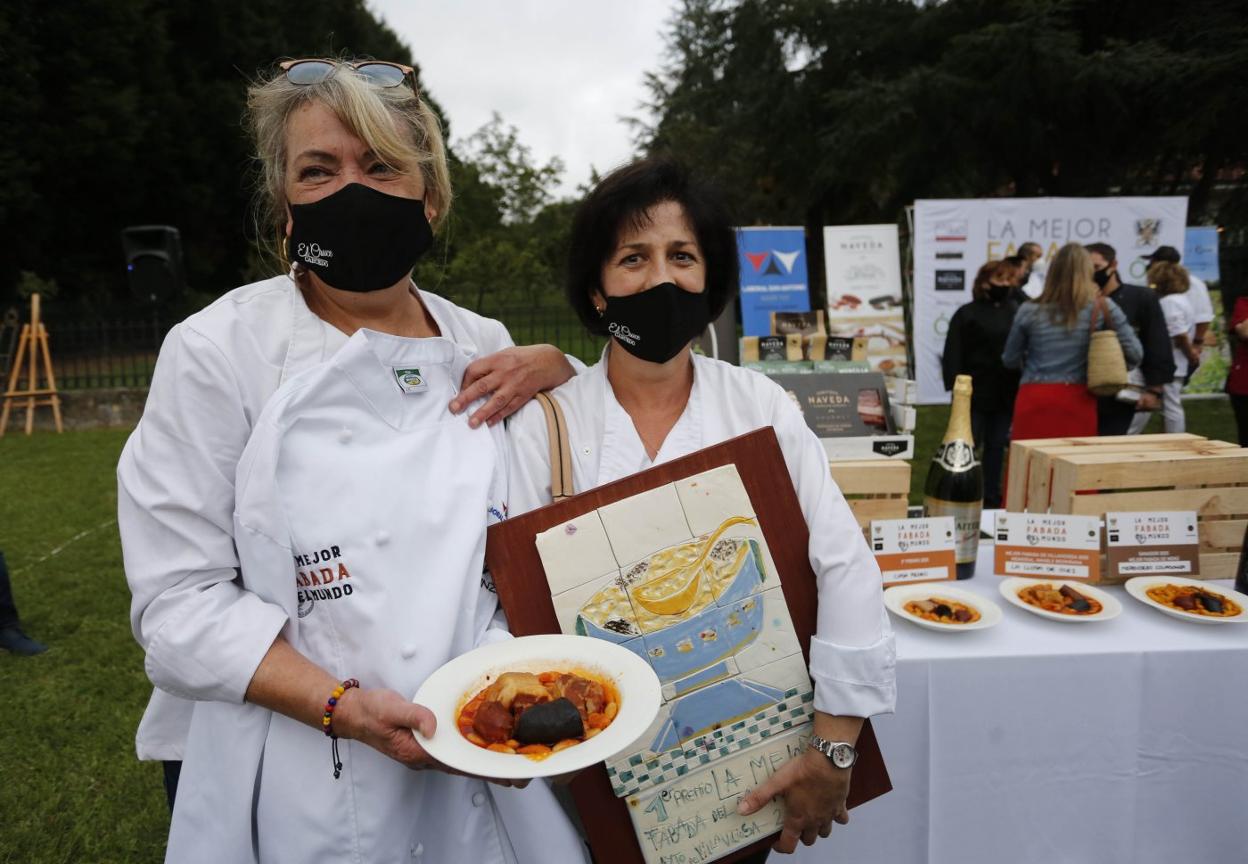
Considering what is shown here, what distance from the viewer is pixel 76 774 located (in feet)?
10.2

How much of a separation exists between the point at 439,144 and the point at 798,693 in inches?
49.9

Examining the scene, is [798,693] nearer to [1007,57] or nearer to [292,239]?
[292,239]

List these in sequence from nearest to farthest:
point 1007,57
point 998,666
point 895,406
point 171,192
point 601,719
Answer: point 601,719
point 998,666
point 895,406
point 1007,57
point 171,192

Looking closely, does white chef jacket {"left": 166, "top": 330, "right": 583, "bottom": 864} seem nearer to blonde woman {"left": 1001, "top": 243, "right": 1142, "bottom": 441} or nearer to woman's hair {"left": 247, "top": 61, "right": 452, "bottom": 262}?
woman's hair {"left": 247, "top": 61, "right": 452, "bottom": 262}

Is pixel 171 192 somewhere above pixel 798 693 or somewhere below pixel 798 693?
above

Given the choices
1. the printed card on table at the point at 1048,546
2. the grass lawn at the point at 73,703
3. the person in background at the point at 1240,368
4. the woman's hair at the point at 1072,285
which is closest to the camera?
the printed card on table at the point at 1048,546

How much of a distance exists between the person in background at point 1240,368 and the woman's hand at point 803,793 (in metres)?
6.18

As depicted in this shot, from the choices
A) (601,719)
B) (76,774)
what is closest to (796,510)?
(601,719)

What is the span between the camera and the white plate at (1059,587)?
193 centimetres

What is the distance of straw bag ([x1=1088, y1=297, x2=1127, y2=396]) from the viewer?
14.8 ft

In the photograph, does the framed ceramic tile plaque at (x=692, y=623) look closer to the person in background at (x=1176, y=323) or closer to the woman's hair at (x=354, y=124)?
the woman's hair at (x=354, y=124)

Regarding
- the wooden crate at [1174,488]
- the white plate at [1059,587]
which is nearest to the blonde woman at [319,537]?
Answer: the white plate at [1059,587]

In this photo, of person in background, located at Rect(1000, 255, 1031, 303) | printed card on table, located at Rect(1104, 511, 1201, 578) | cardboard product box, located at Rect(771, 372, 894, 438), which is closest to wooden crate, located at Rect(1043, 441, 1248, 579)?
printed card on table, located at Rect(1104, 511, 1201, 578)

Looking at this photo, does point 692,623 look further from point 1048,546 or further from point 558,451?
point 1048,546
